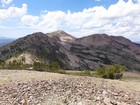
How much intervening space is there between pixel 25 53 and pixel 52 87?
134 metres

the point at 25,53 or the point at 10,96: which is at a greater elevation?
the point at 25,53

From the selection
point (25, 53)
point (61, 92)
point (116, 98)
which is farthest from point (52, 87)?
point (25, 53)

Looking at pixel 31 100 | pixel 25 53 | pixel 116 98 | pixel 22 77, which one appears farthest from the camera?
pixel 25 53

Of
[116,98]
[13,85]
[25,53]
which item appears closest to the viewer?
[116,98]

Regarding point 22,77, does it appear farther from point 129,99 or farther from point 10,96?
point 129,99

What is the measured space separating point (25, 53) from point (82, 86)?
133593 mm

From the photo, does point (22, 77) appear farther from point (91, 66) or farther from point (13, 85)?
point (91, 66)

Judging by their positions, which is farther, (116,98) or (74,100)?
(116,98)

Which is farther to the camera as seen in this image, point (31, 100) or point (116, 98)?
point (116, 98)

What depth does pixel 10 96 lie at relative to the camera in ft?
64.7

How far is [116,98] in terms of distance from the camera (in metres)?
20.5

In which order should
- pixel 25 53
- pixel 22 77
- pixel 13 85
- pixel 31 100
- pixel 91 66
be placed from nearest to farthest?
pixel 31 100
pixel 13 85
pixel 22 77
pixel 25 53
pixel 91 66

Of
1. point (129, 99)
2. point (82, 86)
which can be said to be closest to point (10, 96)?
point (82, 86)

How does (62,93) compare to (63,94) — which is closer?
(63,94)
